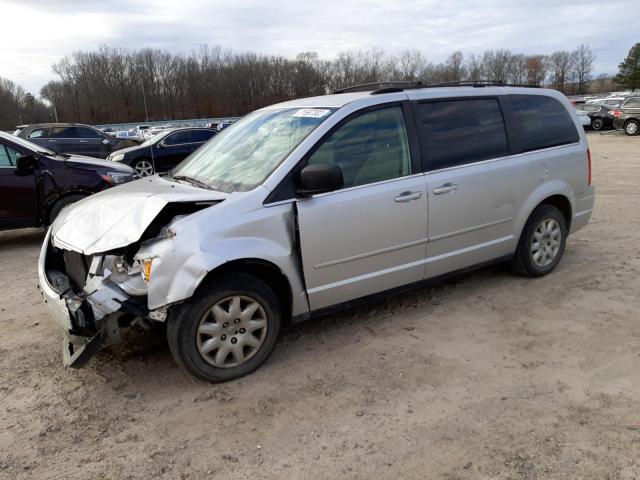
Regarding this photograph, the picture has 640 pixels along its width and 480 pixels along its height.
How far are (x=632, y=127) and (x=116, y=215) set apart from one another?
26.5m

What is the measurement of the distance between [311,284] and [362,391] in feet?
2.69

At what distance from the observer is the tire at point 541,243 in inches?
196

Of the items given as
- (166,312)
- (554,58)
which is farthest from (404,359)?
(554,58)

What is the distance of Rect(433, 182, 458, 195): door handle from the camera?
4.17 m

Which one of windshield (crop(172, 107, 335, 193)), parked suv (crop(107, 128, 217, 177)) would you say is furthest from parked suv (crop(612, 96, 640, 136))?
windshield (crop(172, 107, 335, 193))

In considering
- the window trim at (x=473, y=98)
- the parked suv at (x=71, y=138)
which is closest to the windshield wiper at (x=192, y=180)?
the window trim at (x=473, y=98)

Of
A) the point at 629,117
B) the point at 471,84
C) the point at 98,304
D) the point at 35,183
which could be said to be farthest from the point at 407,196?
the point at 629,117

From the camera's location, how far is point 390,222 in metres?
3.96

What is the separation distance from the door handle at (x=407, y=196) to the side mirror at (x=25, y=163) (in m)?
5.47

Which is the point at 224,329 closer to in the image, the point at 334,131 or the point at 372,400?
the point at 372,400

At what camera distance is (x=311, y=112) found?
13.3 feet

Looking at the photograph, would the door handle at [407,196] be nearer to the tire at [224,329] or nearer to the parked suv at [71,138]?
the tire at [224,329]

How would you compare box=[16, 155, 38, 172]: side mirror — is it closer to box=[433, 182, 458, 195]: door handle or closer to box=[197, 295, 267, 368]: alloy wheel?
box=[197, 295, 267, 368]: alloy wheel

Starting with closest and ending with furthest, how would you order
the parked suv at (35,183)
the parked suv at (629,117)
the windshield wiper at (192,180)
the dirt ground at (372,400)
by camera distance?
the dirt ground at (372,400) → the windshield wiper at (192,180) → the parked suv at (35,183) → the parked suv at (629,117)
